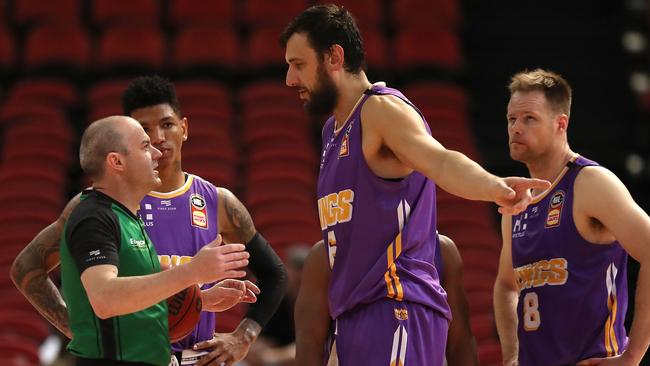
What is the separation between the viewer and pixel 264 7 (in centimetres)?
1447

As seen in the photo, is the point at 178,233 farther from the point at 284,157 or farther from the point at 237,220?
the point at 284,157

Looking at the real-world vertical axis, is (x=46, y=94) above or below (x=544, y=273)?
above

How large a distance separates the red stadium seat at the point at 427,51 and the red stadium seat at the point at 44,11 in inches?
174

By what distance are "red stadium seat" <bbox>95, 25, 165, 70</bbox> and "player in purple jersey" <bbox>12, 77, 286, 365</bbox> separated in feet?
25.9

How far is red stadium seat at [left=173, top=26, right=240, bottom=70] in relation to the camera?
13766mm

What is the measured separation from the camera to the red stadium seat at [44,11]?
1435cm

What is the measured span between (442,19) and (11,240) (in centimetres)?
663

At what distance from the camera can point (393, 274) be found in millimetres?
4508

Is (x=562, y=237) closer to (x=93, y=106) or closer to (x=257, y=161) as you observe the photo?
(x=257, y=161)

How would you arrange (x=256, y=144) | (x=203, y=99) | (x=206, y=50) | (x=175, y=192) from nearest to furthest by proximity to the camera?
(x=175, y=192) → (x=256, y=144) → (x=203, y=99) → (x=206, y=50)

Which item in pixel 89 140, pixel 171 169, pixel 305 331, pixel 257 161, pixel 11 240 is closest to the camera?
pixel 89 140

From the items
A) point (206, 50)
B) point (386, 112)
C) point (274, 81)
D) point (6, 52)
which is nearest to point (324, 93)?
point (386, 112)

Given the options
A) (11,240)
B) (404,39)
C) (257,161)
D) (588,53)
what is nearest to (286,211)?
(257,161)

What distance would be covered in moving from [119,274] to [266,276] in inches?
63.9
